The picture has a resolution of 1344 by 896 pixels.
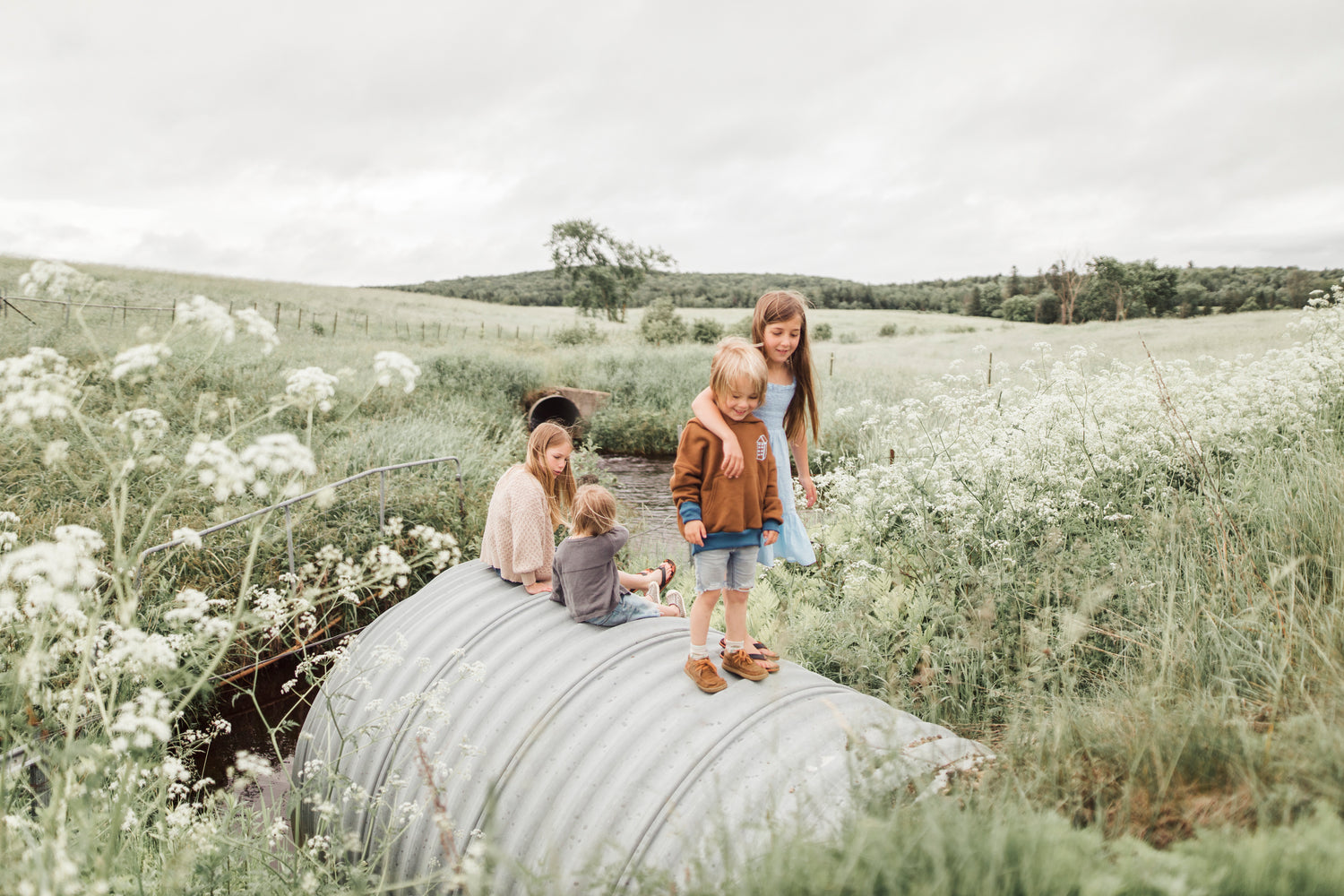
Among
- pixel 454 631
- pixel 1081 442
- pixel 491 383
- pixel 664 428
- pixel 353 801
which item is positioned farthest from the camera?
pixel 491 383

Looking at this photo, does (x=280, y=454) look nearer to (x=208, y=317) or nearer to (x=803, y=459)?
(x=208, y=317)

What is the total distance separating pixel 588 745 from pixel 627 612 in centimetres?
89

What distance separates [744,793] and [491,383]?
15673 millimetres

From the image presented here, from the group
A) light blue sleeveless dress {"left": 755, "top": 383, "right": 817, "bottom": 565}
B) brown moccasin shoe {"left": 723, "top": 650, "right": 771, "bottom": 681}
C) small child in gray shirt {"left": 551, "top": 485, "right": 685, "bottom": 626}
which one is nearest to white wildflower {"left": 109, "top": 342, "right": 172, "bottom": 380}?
small child in gray shirt {"left": 551, "top": 485, "right": 685, "bottom": 626}

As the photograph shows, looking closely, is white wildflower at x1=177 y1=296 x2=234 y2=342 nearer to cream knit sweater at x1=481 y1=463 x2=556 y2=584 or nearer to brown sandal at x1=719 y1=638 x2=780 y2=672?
cream knit sweater at x1=481 y1=463 x2=556 y2=584

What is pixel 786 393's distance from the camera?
372 cm

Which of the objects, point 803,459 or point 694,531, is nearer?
point 694,531

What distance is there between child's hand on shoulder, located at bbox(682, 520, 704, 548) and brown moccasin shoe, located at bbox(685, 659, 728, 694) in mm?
505

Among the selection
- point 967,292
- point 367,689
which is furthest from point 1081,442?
point 967,292

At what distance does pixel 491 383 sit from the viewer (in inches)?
672

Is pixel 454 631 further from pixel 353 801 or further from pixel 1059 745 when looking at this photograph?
pixel 1059 745

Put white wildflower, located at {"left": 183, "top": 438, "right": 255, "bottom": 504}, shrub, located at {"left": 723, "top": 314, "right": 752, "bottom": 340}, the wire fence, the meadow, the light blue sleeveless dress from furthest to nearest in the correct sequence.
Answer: shrub, located at {"left": 723, "top": 314, "right": 752, "bottom": 340}, the wire fence, the light blue sleeveless dress, white wildflower, located at {"left": 183, "top": 438, "right": 255, "bottom": 504}, the meadow

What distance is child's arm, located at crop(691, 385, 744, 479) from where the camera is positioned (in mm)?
3102

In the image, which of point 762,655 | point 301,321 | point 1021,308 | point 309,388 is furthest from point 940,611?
point 1021,308
